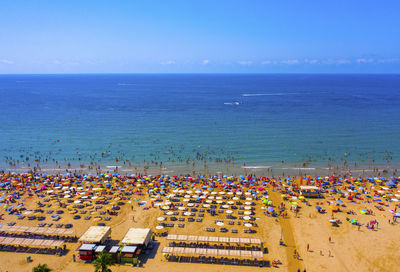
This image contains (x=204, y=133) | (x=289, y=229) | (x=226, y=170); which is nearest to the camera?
(x=289, y=229)

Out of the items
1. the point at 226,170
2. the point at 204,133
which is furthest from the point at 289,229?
the point at 204,133

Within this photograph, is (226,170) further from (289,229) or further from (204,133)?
(204,133)

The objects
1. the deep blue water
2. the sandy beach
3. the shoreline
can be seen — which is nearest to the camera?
the sandy beach

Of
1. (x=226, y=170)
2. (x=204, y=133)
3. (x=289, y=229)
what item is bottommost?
(x=289, y=229)

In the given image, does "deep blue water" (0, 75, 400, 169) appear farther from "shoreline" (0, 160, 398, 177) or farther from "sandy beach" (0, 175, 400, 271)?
"sandy beach" (0, 175, 400, 271)

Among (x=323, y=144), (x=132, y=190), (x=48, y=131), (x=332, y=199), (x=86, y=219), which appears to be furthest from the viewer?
(x=48, y=131)

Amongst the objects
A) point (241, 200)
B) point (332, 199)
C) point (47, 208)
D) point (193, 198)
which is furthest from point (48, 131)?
point (332, 199)

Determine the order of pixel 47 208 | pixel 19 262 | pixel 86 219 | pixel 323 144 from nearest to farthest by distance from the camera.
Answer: pixel 19 262
pixel 86 219
pixel 47 208
pixel 323 144

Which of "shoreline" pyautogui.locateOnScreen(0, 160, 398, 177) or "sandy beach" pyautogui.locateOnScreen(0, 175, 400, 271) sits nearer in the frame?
"sandy beach" pyautogui.locateOnScreen(0, 175, 400, 271)

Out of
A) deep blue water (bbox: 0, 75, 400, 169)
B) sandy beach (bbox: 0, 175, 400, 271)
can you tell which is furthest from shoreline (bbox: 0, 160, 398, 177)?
sandy beach (bbox: 0, 175, 400, 271)

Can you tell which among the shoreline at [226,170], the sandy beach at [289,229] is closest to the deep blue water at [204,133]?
the shoreline at [226,170]

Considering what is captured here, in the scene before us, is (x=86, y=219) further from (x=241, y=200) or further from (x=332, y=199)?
(x=332, y=199)
